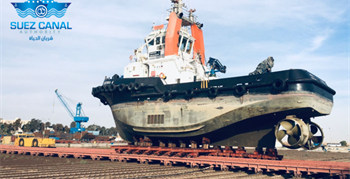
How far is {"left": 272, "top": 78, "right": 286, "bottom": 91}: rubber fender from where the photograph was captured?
586 inches

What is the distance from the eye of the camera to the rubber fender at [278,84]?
48.8 ft

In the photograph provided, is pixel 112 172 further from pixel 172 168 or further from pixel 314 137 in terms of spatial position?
pixel 314 137

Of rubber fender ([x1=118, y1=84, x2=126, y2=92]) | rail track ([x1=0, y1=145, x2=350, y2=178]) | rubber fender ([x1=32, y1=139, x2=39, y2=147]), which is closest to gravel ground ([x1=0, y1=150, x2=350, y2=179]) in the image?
rail track ([x1=0, y1=145, x2=350, y2=178])

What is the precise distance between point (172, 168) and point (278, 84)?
24.5ft

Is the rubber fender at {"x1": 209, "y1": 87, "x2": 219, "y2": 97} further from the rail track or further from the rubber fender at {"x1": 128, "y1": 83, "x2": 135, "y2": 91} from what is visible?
the rubber fender at {"x1": 128, "y1": 83, "x2": 135, "y2": 91}

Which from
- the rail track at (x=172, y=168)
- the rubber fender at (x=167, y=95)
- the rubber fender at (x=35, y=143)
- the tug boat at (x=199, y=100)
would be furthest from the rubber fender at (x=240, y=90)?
the rubber fender at (x=35, y=143)

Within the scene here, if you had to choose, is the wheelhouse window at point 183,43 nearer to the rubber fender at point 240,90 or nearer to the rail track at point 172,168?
the rubber fender at point 240,90

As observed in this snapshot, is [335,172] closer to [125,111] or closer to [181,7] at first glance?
[125,111]

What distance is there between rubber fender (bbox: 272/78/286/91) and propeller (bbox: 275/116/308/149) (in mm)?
1729

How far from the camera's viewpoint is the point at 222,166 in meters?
14.4

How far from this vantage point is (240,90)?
16281 millimetres

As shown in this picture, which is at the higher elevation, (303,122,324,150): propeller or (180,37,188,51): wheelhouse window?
(180,37,188,51): wheelhouse window

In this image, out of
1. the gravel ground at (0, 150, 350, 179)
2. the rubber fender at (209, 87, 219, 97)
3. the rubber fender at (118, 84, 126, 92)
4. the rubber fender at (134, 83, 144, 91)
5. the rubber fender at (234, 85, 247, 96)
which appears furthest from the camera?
the rubber fender at (118, 84, 126, 92)

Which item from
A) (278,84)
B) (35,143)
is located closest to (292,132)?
(278,84)
